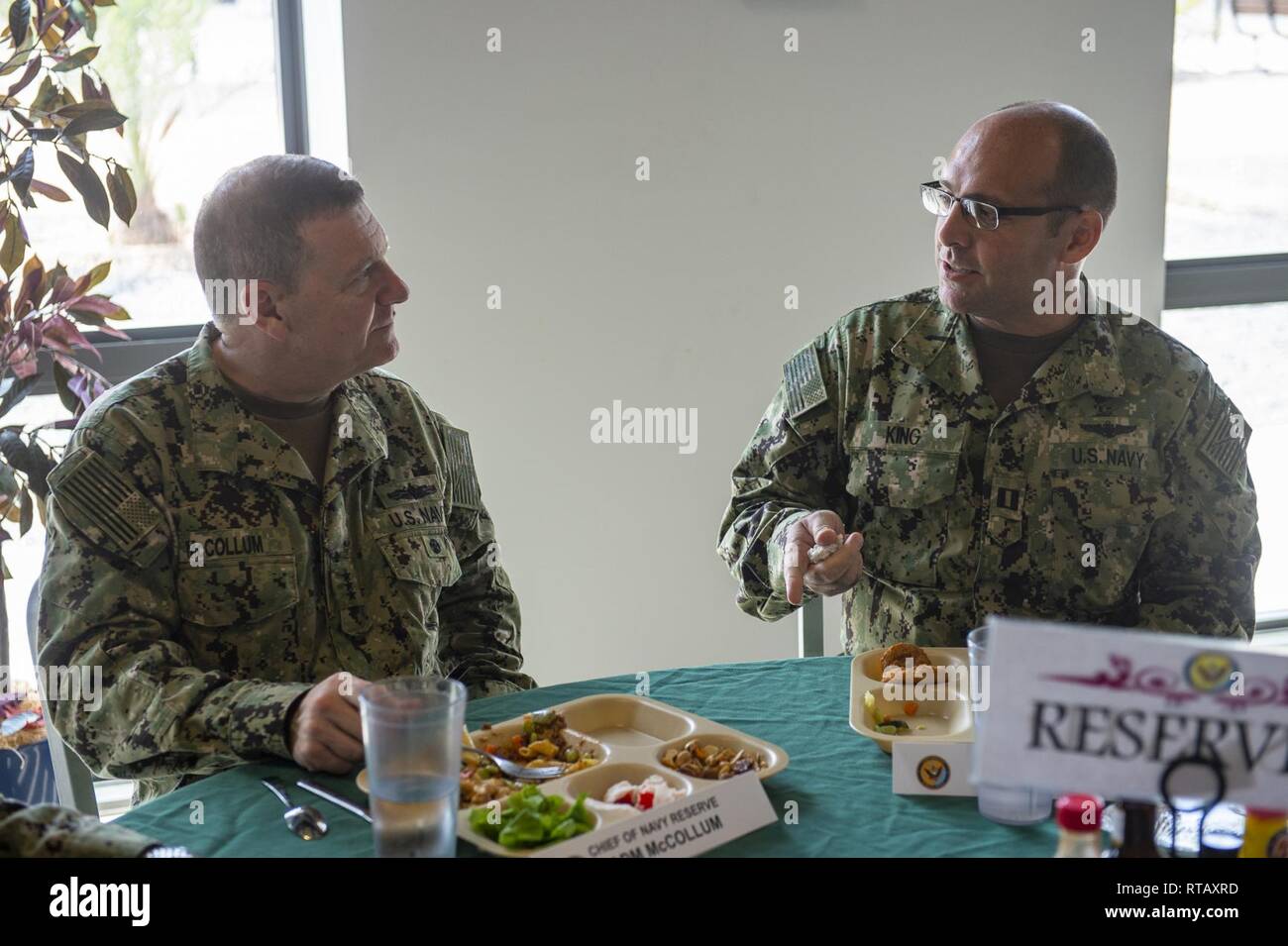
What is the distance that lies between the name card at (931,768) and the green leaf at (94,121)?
6.04ft

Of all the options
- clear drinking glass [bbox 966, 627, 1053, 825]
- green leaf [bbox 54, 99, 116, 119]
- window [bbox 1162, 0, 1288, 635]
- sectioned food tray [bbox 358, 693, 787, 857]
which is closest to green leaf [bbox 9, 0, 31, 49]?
green leaf [bbox 54, 99, 116, 119]

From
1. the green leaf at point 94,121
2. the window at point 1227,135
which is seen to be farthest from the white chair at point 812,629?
the window at point 1227,135

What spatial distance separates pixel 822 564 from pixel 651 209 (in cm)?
154

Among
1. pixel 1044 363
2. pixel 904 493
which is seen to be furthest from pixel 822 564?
pixel 1044 363

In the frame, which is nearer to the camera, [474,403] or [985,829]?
[985,829]

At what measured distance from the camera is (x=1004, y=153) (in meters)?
2.13

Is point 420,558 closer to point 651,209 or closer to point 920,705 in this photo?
point 920,705

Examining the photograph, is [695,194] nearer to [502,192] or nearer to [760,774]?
[502,192]

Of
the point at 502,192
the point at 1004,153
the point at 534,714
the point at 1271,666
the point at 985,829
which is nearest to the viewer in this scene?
the point at 1271,666

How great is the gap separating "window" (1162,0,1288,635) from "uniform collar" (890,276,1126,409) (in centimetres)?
176

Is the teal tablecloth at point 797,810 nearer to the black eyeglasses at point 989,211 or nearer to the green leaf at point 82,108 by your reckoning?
the black eyeglasses at point 989,211

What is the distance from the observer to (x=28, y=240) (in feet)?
8.08
